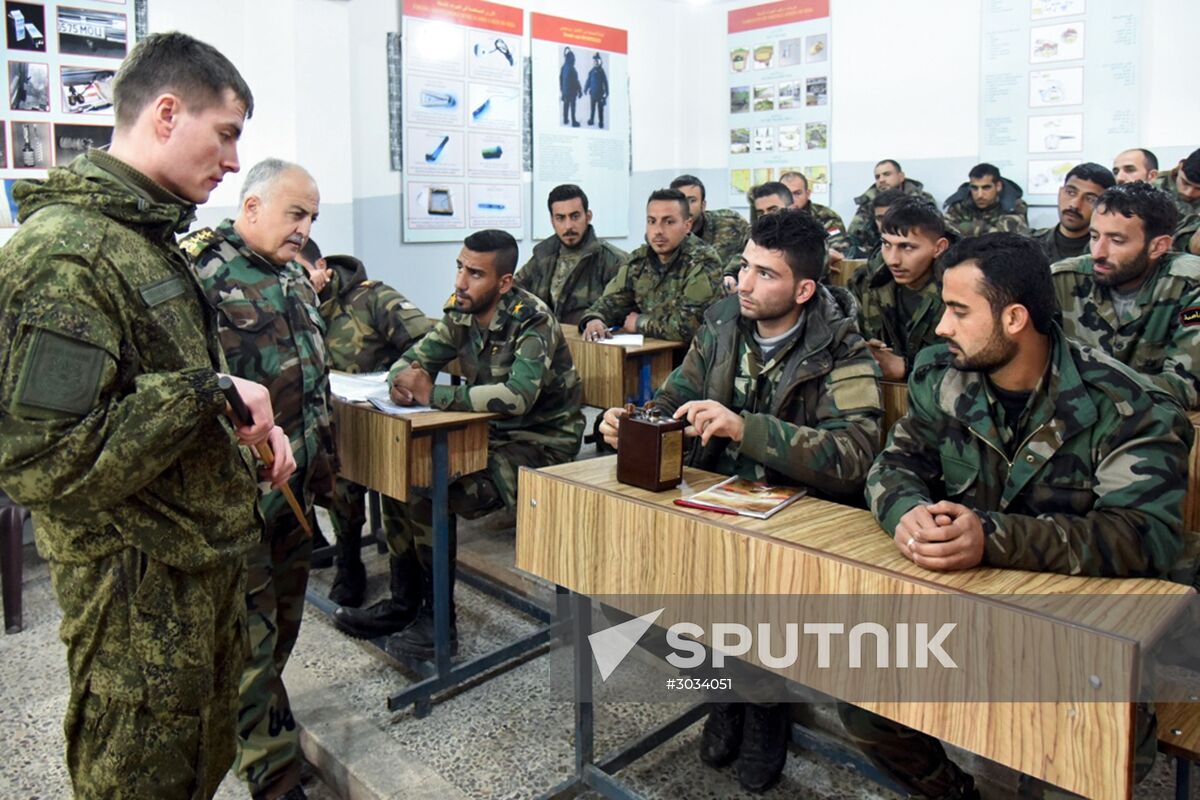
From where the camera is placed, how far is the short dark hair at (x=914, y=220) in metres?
2.93

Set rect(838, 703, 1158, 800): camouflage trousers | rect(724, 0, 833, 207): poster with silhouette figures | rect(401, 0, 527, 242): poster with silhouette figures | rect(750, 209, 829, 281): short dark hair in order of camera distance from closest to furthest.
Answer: rect(838, 703, 1158, 800): camouflage trousers → rect(750, 209, 829, 281): short dark hair → rect(401, 0, 527, 242): poster with silhouette figures → rect(724, 0, 833, 207): poster with silhouette figures

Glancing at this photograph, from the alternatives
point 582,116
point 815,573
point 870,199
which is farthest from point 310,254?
point 870,199

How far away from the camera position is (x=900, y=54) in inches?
255

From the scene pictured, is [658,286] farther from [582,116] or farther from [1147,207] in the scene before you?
[582,116]

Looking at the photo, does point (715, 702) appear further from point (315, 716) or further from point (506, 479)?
point (315, 716)

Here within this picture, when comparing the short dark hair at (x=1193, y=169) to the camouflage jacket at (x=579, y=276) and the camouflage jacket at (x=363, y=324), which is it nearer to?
the camouflage jacket at (x=579, y=276)

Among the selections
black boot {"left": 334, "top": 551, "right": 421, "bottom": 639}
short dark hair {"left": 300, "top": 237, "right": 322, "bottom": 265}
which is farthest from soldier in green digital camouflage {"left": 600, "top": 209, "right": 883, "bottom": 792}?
short dark hair {"left": 300, "top": 237, "right": 322, "bottom": 265}

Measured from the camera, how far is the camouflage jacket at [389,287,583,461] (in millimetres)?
2744

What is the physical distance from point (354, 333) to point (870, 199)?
425 cm

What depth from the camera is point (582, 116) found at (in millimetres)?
6734

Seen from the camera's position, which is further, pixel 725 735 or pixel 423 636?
pixel 423 636

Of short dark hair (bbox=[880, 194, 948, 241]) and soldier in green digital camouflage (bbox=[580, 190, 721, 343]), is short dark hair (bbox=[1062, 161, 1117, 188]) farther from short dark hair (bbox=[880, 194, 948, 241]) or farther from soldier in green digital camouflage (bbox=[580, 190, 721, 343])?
short dark hair (bbox=[880, 194, 948, 241])

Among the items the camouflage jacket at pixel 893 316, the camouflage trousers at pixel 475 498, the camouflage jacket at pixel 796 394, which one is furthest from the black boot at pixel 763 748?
A: the camouflage jacket at pixel 893 316

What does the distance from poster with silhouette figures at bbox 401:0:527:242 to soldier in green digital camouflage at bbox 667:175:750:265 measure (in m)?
1.23
